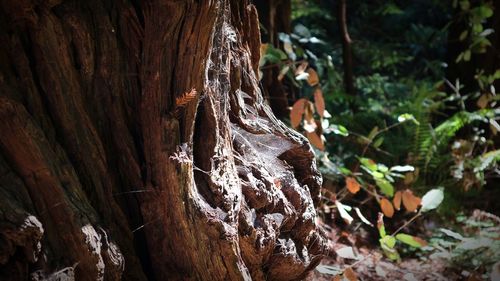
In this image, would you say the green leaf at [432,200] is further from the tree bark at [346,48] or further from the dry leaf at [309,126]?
the tree bark at [346,48]

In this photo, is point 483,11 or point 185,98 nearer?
point 185,98

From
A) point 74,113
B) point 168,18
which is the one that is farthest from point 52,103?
point 168,18

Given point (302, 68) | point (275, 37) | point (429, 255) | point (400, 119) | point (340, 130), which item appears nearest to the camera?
point (302, 68)

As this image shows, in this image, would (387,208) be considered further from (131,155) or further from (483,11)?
(483,11)

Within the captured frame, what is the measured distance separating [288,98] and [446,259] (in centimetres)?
172

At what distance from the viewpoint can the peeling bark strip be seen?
130 cm

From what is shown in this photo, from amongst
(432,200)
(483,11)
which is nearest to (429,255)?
(432,200)

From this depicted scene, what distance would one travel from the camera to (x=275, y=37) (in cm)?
371

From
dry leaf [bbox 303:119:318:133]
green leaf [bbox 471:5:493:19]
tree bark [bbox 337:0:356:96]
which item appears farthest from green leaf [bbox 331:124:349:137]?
tree bark [bbox 337:0:356:96]

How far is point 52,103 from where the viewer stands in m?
1.40

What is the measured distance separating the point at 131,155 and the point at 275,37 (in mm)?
2392

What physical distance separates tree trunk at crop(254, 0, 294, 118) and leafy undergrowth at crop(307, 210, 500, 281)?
1.03m

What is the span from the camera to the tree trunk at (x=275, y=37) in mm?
3559

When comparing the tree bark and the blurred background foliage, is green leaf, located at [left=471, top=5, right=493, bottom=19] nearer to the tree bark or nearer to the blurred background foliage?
the blurred background foliage
